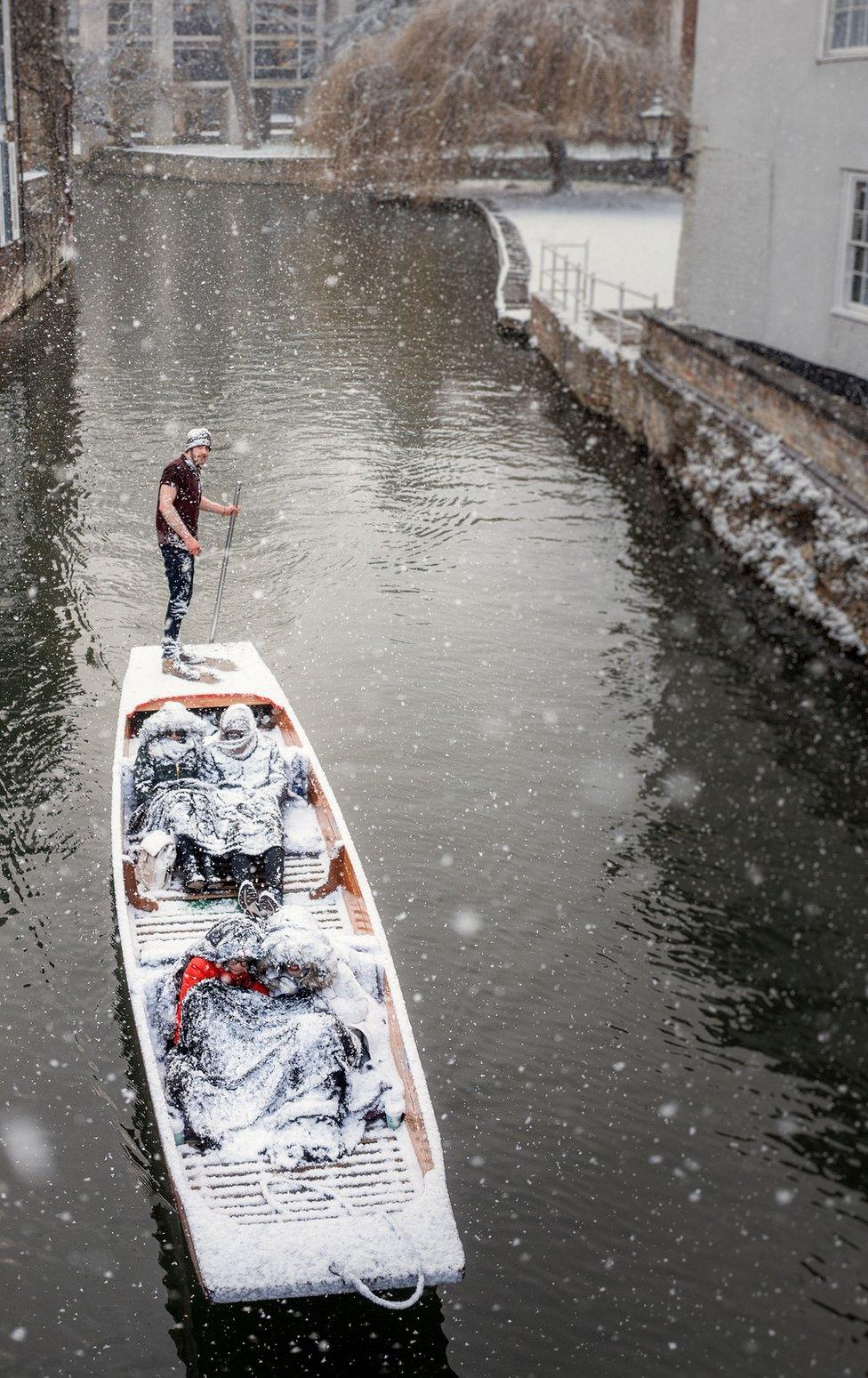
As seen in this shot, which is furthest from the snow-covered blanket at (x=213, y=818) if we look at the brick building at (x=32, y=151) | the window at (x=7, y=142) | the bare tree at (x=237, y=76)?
the bare tree at (x=237, y=76)

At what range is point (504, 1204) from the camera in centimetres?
768

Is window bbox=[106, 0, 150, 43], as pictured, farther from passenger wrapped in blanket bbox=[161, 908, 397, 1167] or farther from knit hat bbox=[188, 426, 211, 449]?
passenger wrapped in blanket bbox=[161, 908, 397, 1167]

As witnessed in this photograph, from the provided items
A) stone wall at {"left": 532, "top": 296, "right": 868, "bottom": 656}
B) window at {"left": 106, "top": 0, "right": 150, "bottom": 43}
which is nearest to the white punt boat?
stone wall at {"left": 532, "top": 296, "right": 868, "bottom": 656}

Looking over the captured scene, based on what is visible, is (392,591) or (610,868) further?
(392,591)

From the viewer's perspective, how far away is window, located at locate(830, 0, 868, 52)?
1741 cm

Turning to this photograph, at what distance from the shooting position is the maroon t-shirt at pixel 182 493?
1210 cm

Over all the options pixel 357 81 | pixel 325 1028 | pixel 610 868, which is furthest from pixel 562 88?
pixel 325 1028

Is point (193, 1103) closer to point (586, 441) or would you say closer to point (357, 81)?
point (586, 441)

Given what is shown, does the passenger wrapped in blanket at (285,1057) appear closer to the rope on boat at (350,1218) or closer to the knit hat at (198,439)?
the rope on boat at (350,1218)

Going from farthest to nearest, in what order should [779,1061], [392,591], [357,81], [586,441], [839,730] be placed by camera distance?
1. [357,81]
2. [586,441]
3. [392,591]
4. [839,730]
5. [779,1061]

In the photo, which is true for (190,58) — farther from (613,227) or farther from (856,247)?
(856,247)

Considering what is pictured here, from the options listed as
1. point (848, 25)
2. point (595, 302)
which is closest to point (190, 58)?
point (595, 302)

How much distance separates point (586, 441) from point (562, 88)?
86.6 ft

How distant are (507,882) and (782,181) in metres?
13.1
